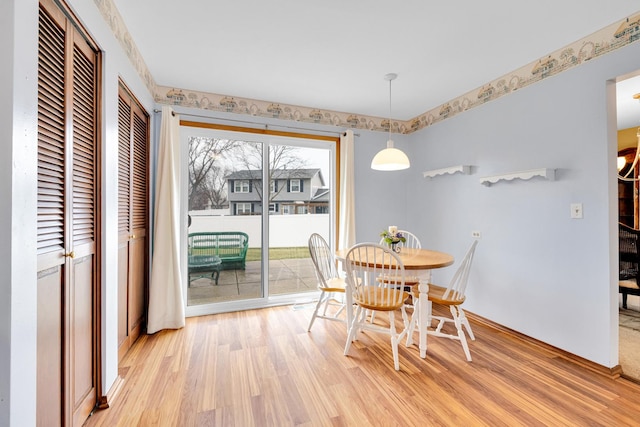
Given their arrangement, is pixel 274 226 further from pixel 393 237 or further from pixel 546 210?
pixel 546 210

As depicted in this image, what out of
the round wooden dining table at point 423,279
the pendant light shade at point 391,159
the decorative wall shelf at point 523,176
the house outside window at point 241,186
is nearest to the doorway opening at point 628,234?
the decorative wall shelf at point 523,176

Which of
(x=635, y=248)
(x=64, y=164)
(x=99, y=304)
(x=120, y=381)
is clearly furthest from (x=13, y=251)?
(x=635, y=248)

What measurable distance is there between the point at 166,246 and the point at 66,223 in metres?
1.45

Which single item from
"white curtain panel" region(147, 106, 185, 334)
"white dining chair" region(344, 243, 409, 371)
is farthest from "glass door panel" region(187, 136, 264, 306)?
"white dining chair" region(344, 243, 409, 371)

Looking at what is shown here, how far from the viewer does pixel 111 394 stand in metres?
1.73

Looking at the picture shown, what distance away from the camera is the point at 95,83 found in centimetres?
162

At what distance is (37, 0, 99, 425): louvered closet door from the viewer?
1.16 metres

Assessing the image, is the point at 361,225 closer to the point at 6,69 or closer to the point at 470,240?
the point at 470,240

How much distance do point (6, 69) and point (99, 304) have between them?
126 centimetres

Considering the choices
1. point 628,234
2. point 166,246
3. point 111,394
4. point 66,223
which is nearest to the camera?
point 66,223

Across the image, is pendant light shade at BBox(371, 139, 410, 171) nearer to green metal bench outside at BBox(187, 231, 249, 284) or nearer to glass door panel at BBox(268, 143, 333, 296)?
glass door panel at BBox(268, 143, 333, 296)

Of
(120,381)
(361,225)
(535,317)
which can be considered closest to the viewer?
(120,381)

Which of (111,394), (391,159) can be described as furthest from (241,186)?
(111,394)

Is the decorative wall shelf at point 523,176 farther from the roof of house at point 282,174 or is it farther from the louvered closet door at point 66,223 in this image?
the louvered closet door at point 66,223
